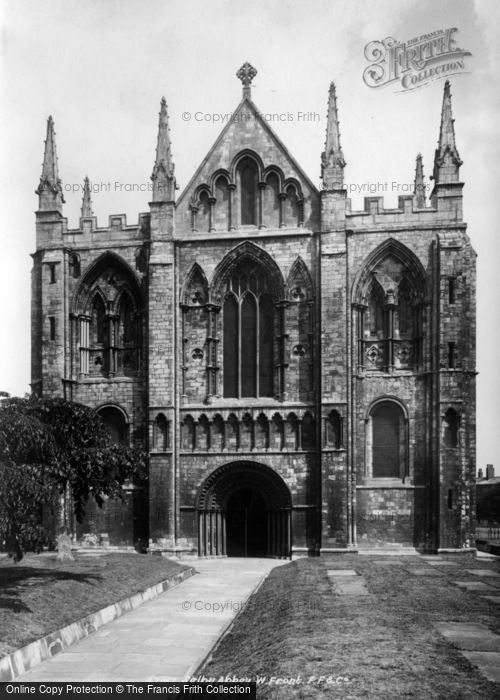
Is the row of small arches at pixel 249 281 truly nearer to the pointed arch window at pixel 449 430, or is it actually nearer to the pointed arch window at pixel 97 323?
the pointed arch window at pixel 97 323

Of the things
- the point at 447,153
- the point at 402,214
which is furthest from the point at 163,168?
the point at 447,153

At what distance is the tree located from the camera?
46.4ft

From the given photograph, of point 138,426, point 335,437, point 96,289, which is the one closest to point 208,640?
point 335,437

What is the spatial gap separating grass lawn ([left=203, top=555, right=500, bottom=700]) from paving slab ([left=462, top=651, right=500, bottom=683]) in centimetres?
13

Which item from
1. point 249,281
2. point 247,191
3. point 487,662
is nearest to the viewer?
point 487,662

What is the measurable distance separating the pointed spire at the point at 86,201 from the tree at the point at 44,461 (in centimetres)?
1926

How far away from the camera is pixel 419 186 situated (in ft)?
116

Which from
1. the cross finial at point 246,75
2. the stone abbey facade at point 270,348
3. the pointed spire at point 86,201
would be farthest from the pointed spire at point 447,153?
the pointed spire at point 86,201

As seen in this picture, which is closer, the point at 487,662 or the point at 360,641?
the point at 487,662

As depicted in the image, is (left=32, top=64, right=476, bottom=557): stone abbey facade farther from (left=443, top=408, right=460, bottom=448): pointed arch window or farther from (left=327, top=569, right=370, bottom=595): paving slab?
(left=327, top=569, right=370, bottom=595): paving slab

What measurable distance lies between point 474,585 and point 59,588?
9.77m

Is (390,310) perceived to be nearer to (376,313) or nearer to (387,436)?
(376,313)

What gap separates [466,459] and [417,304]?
6.02 meters

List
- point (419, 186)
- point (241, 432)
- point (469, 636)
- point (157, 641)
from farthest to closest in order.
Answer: point (419, 186) → point (241, 432) → point (157, 641) → point (469, 636)
